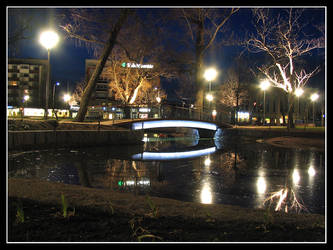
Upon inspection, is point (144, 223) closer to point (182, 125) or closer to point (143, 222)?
point (143, 222)

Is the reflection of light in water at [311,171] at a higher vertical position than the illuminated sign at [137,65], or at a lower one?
lower

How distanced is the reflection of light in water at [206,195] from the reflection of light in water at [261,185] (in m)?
1.26

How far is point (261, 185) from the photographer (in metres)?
8.48

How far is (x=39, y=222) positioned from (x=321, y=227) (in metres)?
3.91

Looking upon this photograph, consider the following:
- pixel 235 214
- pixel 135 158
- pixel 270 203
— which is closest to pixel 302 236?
pixel 235 214

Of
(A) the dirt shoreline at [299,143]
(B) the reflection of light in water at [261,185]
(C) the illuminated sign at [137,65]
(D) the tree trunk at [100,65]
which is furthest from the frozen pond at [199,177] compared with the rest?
(C) the illuminated sign at [137,65]

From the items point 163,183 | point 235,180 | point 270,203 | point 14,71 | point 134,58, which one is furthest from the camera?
point 14,71

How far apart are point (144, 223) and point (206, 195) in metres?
3.13

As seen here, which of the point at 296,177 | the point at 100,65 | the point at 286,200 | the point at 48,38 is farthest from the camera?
the point at 100,65

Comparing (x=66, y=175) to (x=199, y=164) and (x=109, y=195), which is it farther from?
(x=199, y=164)

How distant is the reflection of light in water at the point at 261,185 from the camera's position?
7.76m

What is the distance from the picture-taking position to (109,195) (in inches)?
240

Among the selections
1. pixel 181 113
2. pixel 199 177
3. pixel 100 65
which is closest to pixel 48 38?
pixel 100 65

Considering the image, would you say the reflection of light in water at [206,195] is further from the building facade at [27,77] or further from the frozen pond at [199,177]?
the building facade at [27,77]
